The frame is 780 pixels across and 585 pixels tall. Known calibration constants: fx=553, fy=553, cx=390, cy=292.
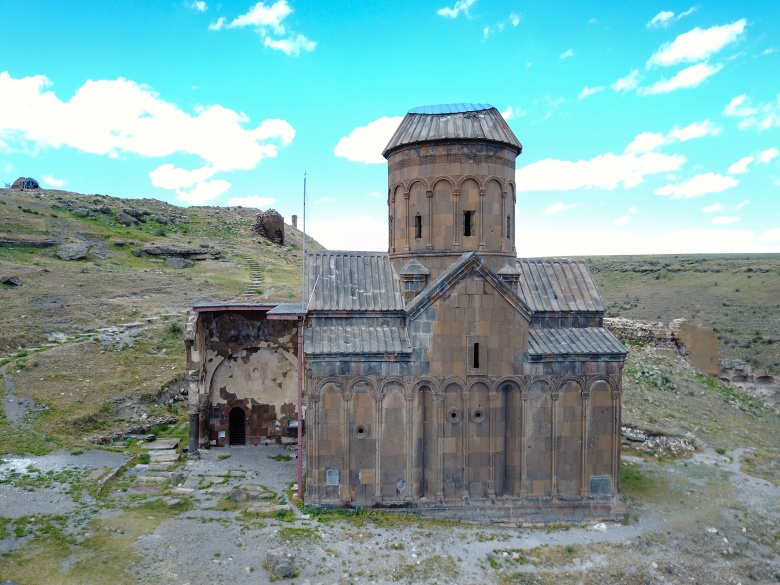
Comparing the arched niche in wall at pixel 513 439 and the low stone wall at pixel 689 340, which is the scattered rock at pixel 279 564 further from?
the low stone wall at pixel 689 340

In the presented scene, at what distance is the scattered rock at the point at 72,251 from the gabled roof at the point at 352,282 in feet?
90.2

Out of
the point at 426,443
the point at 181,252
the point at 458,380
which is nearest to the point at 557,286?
the point at 458,380

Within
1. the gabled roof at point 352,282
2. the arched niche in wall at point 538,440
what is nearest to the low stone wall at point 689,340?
the arched niche in wall at point 538,440

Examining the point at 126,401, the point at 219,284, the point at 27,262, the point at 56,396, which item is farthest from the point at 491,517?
the point at 27,262

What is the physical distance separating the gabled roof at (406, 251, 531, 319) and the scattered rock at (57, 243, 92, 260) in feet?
99.2

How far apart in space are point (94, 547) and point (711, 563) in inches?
473

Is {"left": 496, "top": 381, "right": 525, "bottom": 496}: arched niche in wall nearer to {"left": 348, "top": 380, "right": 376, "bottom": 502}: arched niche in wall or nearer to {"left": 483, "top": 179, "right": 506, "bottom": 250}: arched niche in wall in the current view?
{"left": 348, "top": 380, "right": 376, "bottom": 502}: arched niche in wall

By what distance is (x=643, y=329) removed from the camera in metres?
28.6

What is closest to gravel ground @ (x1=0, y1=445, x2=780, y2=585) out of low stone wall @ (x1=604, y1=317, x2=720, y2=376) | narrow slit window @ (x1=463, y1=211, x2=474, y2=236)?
narrow slit window @ (x1=463, y1=211, x2=474, y2=236)

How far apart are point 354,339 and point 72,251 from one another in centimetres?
3010

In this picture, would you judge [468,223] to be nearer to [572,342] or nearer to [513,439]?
[572,342]

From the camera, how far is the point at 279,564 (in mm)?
9836

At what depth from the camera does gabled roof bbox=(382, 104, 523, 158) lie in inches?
535

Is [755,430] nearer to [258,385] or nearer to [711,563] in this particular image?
[711,563]
